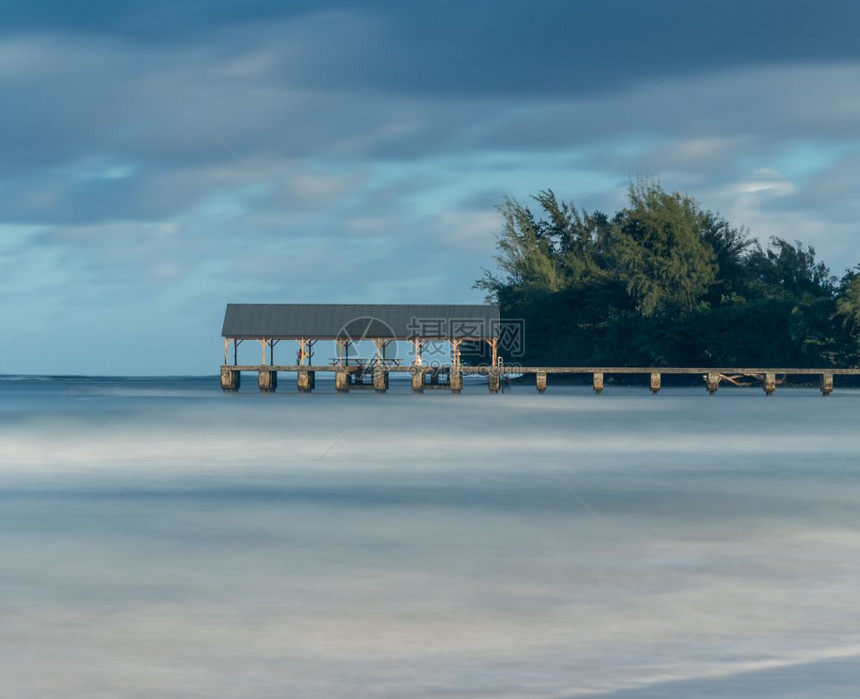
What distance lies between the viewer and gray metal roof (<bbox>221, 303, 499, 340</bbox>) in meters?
64.2

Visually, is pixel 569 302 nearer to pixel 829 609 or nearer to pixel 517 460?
pixel 517 460

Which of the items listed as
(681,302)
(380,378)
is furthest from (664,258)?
(380,378)

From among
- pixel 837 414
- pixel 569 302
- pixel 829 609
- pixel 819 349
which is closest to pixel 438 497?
pixel 829 609

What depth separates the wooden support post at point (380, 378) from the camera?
6575 centimetres

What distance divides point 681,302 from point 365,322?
17587 millimetres

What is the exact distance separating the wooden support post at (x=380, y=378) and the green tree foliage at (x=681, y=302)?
43.3ft

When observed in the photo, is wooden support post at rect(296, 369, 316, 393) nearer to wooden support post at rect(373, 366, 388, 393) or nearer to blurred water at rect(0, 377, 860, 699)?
wooden support post at rect(373, 366, 388, 393)

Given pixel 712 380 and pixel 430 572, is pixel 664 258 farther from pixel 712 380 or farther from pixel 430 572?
pixel 430 572

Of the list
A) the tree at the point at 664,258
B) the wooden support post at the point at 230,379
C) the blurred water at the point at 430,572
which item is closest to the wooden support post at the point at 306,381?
the wooden support post at the point at 230,379

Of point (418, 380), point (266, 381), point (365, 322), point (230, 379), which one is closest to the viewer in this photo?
point (365, 322)

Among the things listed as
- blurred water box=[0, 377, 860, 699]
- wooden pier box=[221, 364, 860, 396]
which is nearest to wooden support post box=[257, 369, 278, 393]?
wooden pier box=[221, 364, 860, 396]

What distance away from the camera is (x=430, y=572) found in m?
11.8

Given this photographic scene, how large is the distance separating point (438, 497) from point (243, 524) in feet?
12.5

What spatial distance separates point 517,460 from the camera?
24.5 metres
